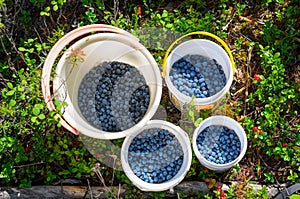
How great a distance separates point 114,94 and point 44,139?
0.54m

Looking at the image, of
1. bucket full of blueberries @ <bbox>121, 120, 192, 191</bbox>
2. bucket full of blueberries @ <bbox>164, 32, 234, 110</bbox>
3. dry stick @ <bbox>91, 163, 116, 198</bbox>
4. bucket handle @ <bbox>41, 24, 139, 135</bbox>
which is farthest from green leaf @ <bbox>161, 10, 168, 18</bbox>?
dry stick @ <bbox>91, 163, 116, 198</bbox>

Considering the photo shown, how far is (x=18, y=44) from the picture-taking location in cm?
338

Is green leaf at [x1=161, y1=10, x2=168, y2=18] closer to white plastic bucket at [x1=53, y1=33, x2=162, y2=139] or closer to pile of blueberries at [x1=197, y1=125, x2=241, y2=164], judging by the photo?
white plastic bucket at [x1=53, y1=33, x2=162, y2=139]

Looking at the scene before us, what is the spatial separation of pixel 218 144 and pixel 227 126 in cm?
13

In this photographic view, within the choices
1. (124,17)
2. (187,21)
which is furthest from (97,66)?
(187,21)

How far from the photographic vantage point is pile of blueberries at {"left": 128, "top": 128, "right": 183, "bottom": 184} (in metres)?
3.06

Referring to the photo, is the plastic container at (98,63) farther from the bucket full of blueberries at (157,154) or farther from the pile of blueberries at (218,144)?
the pile of blueberries at (218,144)

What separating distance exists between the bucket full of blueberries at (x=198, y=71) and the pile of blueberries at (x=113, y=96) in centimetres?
22

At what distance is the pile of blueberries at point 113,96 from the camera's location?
10.2ft

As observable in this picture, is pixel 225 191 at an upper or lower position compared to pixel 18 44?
→ lower

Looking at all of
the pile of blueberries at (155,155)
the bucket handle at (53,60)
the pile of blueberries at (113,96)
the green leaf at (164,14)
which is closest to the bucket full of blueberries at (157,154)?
the pile of blueberries at (155,155)

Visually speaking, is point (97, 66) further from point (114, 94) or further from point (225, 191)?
point (225, 191)

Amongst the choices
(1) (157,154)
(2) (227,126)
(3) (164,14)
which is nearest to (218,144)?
(2) (227,126)

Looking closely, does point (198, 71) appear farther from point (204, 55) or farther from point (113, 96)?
point (113, 96)
